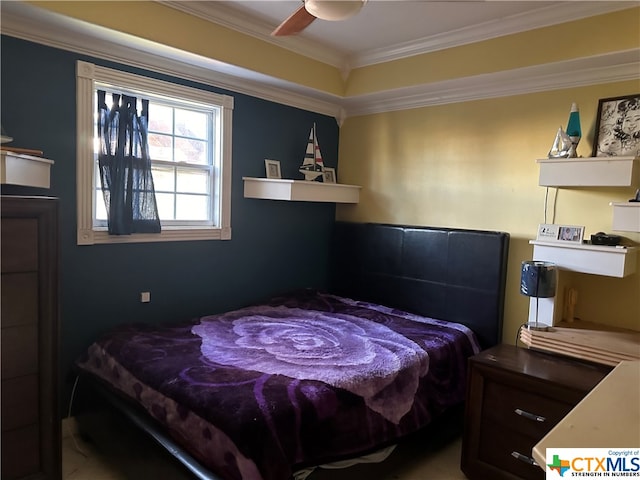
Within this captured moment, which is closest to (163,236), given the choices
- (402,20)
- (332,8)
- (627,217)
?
(332,8)

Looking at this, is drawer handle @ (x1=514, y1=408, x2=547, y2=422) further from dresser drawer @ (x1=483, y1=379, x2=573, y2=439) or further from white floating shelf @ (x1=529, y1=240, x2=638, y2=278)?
white floating shelf @ (x1=529, y1=240, x2=638, y2=278)

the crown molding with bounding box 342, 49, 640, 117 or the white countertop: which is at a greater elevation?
the crown molding with bounding box 342, 49, 640, 117

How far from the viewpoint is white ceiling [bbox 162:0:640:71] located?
272 centimetres

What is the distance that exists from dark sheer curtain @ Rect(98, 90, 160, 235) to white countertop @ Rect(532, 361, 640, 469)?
2.63m

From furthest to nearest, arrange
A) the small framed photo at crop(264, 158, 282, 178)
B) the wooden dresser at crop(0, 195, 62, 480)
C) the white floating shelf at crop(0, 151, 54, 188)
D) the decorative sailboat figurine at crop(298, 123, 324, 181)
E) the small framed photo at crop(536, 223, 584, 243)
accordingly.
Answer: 1. the decorative sailboat figurine at crop(298, 123, 324, 181)
2. the small framed photo at crop(264, 158, 282, 178)
3. the small framed photo at crop(536, 223, 584, 243)
4. the white floating shelf at crop(0, 151, 54, 188)
5. the wooden dresser at crop(0, 195, 62, 480)

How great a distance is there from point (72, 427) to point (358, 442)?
6.11 ft

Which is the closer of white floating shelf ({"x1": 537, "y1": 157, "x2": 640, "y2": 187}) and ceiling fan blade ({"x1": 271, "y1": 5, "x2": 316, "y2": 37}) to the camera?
ceiling fan blade ({"x1": 271, "y1": 5, "x2": 316, "y2": 37})

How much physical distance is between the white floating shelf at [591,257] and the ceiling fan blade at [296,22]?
6.12 feet

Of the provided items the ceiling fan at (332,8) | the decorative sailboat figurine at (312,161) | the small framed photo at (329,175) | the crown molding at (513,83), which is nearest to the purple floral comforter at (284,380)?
the decorative sailboat figurine at (312,161)

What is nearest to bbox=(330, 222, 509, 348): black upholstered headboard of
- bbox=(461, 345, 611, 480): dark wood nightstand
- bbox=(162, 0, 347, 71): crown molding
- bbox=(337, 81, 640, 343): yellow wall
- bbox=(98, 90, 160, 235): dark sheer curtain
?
bbox=(337, 81, 640, 343): yellow wall

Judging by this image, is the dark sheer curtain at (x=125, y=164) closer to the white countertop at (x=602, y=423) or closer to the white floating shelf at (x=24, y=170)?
the white floating shelf at (x=24, y=170)

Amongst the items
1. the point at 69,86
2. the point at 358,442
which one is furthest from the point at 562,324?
the point at 69,86

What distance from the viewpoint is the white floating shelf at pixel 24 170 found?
210cm

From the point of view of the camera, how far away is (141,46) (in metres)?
2.77
